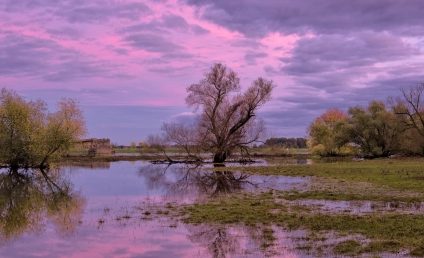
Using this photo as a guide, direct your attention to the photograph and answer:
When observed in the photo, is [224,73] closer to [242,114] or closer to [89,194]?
[242,114]

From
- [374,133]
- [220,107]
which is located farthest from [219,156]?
[374,133]

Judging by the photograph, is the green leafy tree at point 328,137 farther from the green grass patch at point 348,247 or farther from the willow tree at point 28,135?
the green grass patch at point 348,247

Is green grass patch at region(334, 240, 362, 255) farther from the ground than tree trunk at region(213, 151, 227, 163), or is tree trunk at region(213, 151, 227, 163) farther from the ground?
tree trunk at region(213, 151, 227, 163)

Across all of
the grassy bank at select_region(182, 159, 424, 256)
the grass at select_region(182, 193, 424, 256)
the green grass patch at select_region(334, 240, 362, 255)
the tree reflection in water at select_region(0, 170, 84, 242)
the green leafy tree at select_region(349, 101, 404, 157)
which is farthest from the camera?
the green leafy tree at select_region(349, 101, 404, 157)

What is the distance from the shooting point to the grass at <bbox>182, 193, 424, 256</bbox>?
43.5ft

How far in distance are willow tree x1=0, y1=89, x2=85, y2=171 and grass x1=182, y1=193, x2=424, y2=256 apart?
3846cm

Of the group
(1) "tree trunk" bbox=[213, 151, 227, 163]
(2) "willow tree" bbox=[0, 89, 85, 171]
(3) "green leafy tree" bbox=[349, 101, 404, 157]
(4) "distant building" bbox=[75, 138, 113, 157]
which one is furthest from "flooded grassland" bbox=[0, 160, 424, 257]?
(4) "distant building" bbox=[75, 138, 113, 157]

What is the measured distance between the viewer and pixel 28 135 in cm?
5694

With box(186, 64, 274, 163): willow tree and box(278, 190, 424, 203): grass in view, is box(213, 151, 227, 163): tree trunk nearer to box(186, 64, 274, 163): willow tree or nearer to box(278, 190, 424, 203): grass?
box(186, 64, 274, 163): willow tree

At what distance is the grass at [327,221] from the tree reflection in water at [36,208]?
5.10 m

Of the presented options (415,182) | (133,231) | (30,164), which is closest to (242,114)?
(30,164)

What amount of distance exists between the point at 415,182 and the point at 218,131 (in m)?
43.8

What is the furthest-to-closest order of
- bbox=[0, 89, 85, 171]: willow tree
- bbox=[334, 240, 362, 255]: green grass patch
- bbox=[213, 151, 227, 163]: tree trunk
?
bbox=[213, 151, 227, 163]: tree trunk → bbox=[0, 89, 85, 171]: willow tree → bbox=[334, 240, 362, 255]: green grass patch

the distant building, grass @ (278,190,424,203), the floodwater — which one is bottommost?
the floodwater
